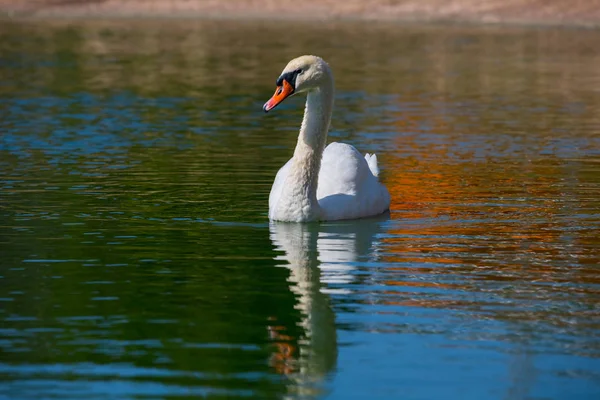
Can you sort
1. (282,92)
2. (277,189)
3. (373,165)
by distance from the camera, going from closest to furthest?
1. (282,92)
2. (277,189)
3. (373,165)

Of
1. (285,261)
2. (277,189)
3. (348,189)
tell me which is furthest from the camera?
(277,189)

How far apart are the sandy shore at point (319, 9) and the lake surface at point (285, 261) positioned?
186 feet

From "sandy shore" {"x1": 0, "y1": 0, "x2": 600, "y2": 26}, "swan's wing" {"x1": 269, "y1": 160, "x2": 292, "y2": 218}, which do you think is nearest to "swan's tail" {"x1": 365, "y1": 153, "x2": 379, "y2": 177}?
"swan's wing" {"x1": 269, "y1": 160, "x2": 292, "y2": 218}

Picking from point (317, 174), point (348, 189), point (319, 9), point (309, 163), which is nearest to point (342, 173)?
point (348, 189)

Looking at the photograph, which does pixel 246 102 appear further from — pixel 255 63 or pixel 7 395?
pixel 7 395

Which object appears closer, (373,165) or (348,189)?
(348,189)

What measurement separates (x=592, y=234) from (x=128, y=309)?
15.0 ft

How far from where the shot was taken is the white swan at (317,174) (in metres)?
11.9

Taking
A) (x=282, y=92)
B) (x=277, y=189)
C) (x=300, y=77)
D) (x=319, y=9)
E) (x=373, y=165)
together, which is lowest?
(x=277, y=189)

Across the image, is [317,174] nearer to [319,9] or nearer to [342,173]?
[342,173]

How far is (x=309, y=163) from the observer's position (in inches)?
474

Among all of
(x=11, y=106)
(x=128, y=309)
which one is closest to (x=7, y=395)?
(x=128, y=309)

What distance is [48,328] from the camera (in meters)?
8.10

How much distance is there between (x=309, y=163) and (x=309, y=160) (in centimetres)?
3
